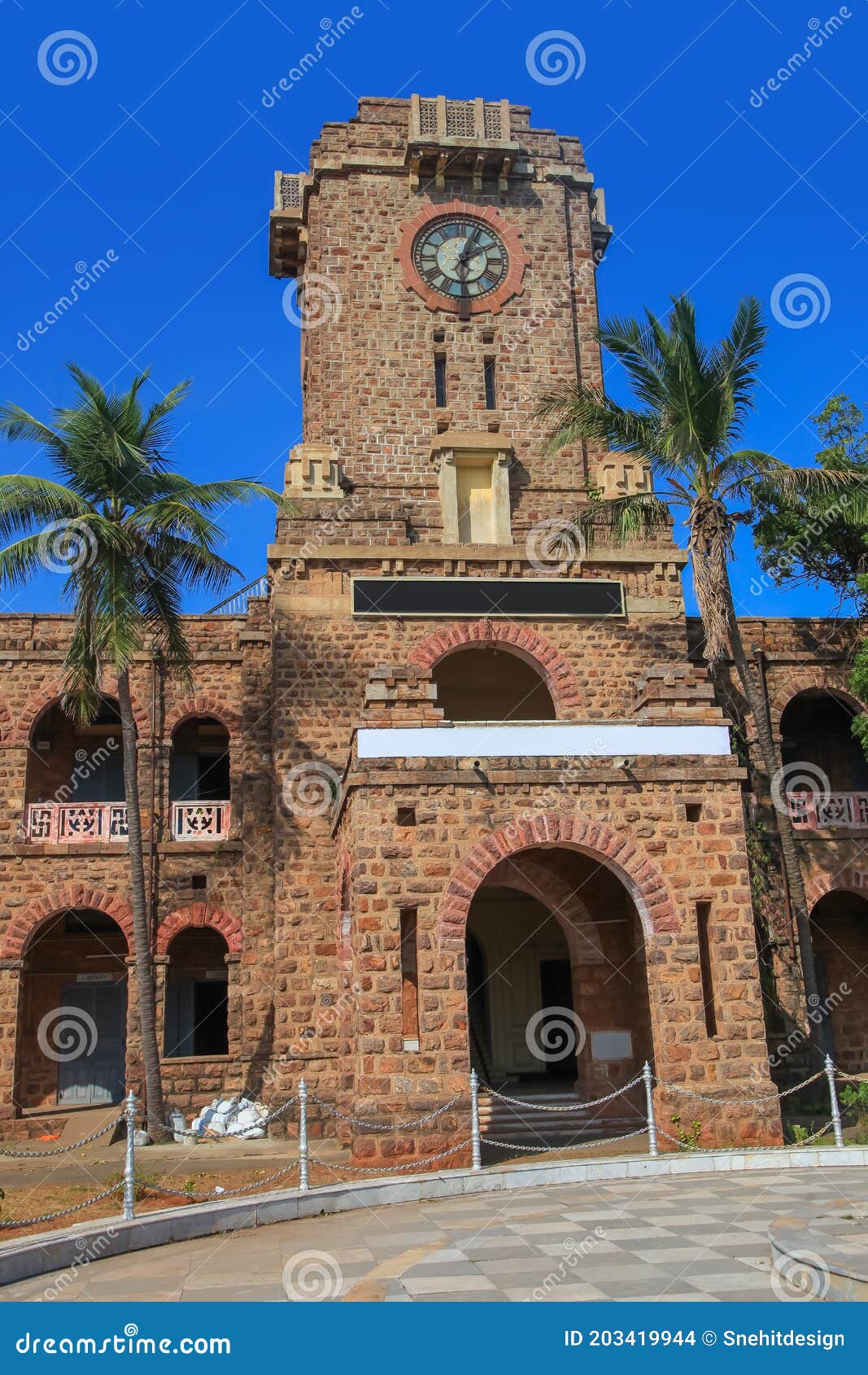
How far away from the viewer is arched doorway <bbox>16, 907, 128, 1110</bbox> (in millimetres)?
19250

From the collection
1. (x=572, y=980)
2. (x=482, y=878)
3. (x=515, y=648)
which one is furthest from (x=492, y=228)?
(x=572, y=980)

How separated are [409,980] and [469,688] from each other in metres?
7.20

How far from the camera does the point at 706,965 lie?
13.7 metres

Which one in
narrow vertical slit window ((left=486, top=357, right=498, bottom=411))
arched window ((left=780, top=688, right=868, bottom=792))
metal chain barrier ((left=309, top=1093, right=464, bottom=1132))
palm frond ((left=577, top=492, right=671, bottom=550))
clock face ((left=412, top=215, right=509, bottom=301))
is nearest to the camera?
metal chain barrier ((left=309, top=1093, right=464, bottom=1132))

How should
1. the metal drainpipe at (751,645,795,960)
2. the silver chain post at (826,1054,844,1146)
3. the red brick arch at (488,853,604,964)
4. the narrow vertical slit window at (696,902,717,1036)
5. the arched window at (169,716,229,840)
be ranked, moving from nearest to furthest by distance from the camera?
the silver chain post at (826,1054,844,1146) < the narrow vertical slit window at (696,902,717,1036) < the red brick arch at (488,853,604,964) < the metal drainpipe at (751,645,795,960) < the arched window at (169,716,229,840)

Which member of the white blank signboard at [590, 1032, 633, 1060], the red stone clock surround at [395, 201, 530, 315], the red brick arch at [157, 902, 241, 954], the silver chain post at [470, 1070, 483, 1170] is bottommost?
the silver chain post at [470, 1070, 483, 1170]

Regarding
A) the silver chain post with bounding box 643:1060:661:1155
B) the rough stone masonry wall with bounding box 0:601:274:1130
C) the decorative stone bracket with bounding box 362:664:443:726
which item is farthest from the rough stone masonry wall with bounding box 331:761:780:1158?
the rough stone masonry wall with bounding box 0:601:274:1130

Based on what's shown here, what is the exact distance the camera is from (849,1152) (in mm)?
12312

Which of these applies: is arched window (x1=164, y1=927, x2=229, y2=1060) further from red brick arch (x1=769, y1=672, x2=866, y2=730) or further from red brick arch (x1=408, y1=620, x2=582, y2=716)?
red brick arch (x1=769, y1=672, x2=866, y2=730)

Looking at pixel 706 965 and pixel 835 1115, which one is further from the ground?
pixel 706 965

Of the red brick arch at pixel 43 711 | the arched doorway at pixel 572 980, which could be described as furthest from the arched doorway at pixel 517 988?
the red brick arch at pixel 43 711

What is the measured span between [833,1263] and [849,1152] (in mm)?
6616

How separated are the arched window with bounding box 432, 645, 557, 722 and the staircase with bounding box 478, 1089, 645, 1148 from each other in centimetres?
642

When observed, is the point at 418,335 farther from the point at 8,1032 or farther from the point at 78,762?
the point at 8,1032
